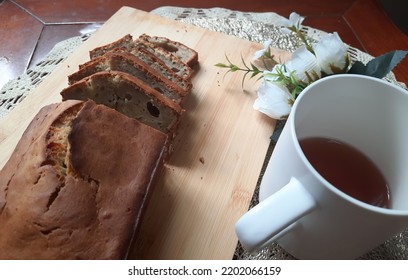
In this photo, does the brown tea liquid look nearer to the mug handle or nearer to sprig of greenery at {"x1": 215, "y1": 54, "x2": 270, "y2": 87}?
the mug handle

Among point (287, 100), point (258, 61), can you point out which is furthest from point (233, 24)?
point (287, 100)

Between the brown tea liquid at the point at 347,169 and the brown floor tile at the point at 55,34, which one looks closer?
the brown tea liquid at the point at 347,169

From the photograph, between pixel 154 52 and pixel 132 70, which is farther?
pixel 154 52

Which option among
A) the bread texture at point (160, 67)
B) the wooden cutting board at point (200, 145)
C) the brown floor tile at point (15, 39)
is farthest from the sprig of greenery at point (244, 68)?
the brown floor tile at point (15, 39)

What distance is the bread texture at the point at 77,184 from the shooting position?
0.76 metres

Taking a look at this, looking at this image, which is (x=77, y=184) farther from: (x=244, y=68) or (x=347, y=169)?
(x=244, y=68)

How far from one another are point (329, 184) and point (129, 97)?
2.07ft

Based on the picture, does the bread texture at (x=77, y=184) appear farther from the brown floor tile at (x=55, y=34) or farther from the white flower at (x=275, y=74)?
the brown floor tile at (x=55, y=34)

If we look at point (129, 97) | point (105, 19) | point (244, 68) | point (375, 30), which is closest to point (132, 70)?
point (129, 97)

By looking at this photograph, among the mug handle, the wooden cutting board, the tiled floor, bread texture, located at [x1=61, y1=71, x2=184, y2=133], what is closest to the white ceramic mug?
the mug handle

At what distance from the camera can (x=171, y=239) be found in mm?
939

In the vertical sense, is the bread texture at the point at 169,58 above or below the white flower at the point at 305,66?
below

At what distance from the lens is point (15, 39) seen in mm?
1432
